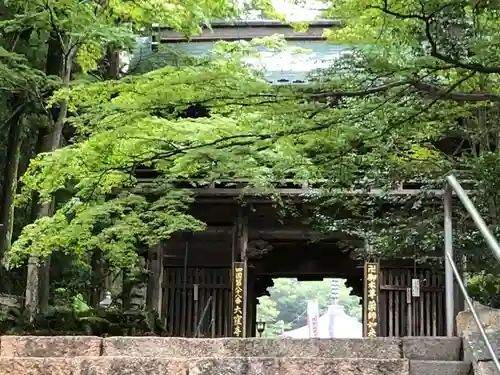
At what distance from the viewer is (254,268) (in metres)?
14.3

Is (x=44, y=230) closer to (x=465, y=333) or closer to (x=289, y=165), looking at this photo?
(x=289, y=165)

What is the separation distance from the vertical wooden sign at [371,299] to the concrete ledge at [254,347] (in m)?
7.15

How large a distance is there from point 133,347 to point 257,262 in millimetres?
10249

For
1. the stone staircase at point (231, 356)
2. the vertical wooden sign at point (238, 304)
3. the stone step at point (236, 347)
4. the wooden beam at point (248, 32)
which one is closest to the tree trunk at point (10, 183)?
the vertical wooden sign at point (238, 304)

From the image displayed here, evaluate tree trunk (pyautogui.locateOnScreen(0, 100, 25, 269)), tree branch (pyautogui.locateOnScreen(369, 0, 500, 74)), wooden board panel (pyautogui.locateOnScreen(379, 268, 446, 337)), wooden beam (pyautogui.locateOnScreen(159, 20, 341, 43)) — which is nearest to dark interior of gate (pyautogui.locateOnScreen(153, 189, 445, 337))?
wooden board panel (pyautogui.locateOnScreen(379, 268, 446, 337))

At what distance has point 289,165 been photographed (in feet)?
20.4

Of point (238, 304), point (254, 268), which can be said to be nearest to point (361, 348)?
point (238, 304)

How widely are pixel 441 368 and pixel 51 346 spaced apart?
7.83 feet

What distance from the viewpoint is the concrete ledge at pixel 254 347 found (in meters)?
3.95

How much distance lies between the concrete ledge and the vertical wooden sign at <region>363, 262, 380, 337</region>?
715 cm

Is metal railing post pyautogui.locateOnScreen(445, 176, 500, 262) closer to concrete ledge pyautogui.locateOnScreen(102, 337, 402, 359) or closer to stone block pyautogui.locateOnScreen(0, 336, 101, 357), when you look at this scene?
concrete ledge pyautogui.locateOnScreen(102, 337, 402, 359)

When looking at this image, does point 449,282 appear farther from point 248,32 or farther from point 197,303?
point 248,32

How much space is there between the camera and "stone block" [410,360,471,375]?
3.46 metres

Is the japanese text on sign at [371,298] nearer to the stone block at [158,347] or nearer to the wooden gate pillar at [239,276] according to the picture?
the wooden gate pillar at [239,276]
